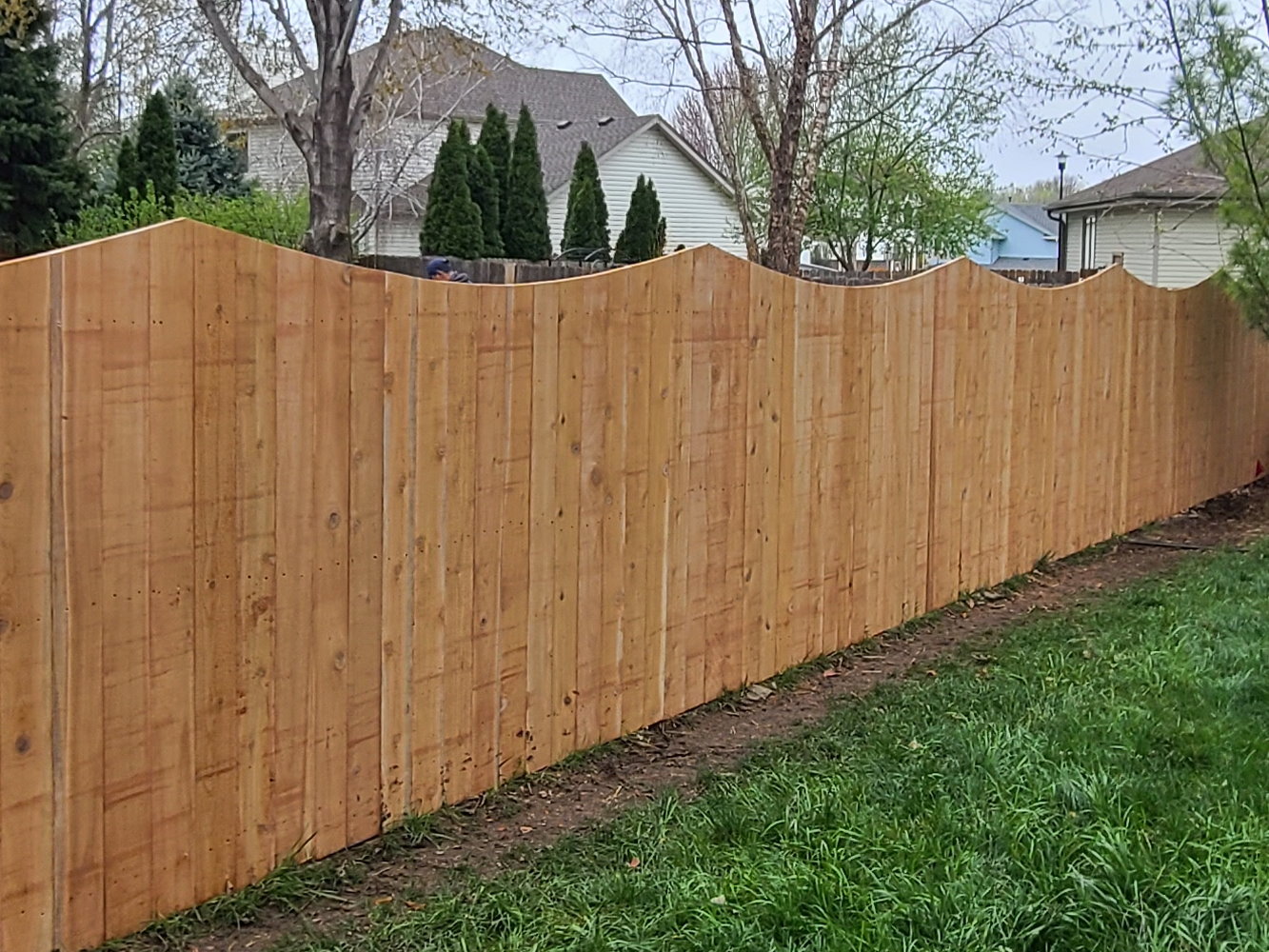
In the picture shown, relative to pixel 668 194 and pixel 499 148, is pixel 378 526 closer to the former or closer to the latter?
pixel 499 148

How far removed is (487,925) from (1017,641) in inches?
148

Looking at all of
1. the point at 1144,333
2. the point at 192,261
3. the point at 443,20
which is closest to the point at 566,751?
the point at 192,261

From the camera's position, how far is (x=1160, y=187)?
1994 centimetres

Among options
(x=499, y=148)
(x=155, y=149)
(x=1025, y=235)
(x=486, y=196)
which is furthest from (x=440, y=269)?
(x=1025, y=235)

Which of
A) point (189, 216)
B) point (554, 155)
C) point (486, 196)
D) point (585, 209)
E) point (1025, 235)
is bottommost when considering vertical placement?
point (189, 216)

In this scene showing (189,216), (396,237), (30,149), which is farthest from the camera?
(396,237)

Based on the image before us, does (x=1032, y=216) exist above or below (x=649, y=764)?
above

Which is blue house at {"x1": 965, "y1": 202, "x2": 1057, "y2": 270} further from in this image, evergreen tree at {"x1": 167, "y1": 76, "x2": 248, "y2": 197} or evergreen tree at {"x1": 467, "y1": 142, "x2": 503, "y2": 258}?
evergreen tree at {"x1": 467, "y1": 142, "x2": 503, "y2": 258}

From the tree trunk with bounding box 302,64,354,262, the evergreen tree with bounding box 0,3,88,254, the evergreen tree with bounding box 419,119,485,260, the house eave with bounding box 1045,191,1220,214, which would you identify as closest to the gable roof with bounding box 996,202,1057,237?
the house eave with bounding box 1045,191,1220,214

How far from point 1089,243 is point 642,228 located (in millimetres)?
8279

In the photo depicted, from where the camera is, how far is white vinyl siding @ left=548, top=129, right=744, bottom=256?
110 feet

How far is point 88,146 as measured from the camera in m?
33.0

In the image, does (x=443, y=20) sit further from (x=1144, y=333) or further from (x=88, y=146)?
(x=88, y=146)

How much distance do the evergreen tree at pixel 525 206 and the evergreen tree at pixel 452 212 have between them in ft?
10.1
